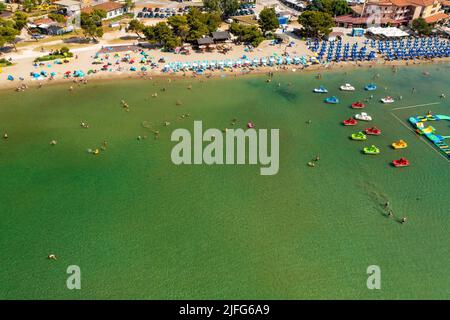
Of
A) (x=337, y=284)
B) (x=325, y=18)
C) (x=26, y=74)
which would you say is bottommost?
(x=337, y=284)

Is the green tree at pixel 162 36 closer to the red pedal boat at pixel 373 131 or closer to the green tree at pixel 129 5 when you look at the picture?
the green tree at pixel 129 5

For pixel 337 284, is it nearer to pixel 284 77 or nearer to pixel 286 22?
pixel 284 77

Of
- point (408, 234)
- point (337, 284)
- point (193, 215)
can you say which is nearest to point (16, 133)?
point (193, 215)

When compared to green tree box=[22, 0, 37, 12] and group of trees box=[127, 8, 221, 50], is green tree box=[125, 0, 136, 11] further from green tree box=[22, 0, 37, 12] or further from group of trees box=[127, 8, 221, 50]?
green tree box=[22, 0, 37, 12]

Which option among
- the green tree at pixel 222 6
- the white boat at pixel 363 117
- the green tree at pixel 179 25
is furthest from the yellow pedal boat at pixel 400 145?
the green tree at pixel 222 6

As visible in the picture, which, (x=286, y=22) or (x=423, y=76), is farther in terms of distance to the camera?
(x=286, y=22)
